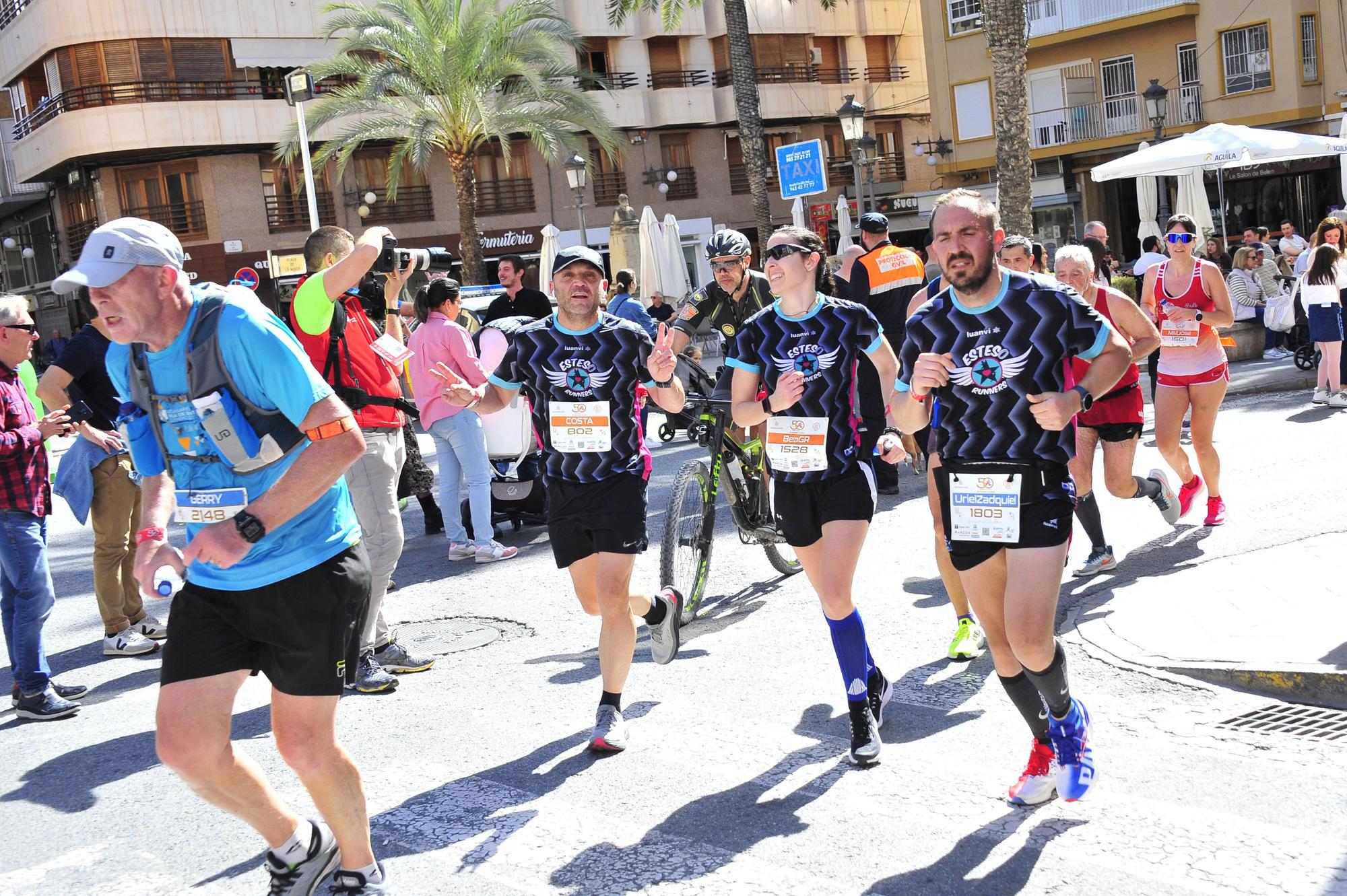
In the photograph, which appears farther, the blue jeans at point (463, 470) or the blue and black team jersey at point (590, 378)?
the blue jeans at point (463, 470)

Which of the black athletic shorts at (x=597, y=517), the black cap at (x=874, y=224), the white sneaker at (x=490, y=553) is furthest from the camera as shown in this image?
the black cap at (x=874, y=224)

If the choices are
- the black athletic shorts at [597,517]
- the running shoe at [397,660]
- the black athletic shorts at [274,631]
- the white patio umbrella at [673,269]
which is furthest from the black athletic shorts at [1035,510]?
the white patio umbrella at [673,269]

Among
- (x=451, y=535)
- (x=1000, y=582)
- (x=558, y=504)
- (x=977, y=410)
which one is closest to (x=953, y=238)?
(x=977, y=410)

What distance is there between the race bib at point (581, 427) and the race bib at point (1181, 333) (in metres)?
4.30

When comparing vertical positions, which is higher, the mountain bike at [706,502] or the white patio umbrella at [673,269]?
the white patio umbrella at [673,269]

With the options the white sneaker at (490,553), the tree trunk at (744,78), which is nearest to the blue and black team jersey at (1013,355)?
the white sneaker at (490,553)

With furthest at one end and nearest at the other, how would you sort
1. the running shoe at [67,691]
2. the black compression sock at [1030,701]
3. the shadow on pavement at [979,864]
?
the running shoe at [67,691], the black compression sock at [1030,701], the shadow on pavement at [979,864]

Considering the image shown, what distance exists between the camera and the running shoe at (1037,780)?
4.13 meters

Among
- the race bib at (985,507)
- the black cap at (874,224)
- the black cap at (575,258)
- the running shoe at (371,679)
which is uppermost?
the black cap at (874,224)

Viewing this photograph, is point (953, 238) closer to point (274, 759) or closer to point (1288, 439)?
point (274, 759)

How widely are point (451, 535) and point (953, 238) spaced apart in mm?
5779

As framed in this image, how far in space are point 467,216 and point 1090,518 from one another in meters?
25.7

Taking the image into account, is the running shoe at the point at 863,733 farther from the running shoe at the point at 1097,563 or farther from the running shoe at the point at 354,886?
the running shoe at the point at 1097,563

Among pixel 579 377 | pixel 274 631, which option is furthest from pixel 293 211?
pixel 274 631
